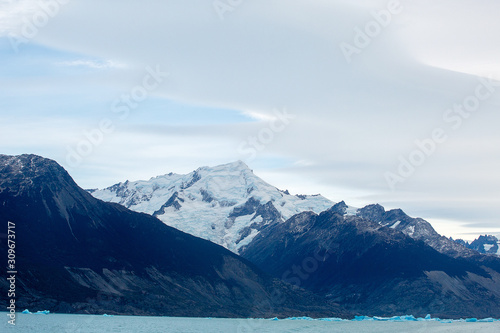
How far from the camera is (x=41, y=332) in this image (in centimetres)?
19875

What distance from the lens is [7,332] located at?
192000mm

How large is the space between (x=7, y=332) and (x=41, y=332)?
10842 mm
